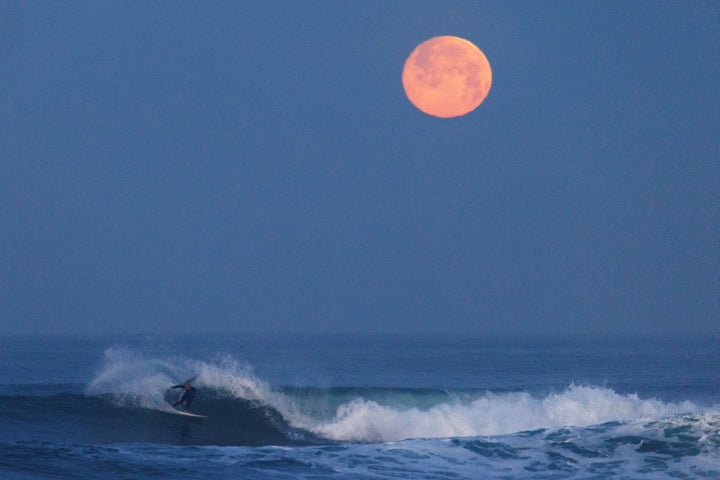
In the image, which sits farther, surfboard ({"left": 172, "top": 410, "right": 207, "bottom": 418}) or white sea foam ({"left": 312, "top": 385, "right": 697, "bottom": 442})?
white sea foam ({"left": 312, "top": 385, "right": 697, "bottom": 442})

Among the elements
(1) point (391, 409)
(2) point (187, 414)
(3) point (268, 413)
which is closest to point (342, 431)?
(1) point (391, 409)

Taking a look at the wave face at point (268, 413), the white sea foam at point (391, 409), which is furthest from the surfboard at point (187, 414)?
the white sea foam at point (391, 409)

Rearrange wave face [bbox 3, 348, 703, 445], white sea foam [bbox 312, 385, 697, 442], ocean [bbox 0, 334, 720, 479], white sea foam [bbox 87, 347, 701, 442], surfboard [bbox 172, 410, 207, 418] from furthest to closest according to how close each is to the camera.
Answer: white sea foam [bbox 87, 347, 701, 442], white sea foam [bbox 312, 385, 697, 442], surfboard [bbox 172, 410, 207, 418], wave face [bbox 3, 348, 703, 445], ocean [bbox 0, 334, 720, 479]

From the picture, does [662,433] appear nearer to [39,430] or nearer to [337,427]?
[337,427]

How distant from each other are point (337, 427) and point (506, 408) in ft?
21.1

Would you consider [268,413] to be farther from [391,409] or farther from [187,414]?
[391,409]

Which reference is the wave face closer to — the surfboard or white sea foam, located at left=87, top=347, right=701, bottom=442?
white sea foam, located at left=87, top=347, right=701, bottom=442

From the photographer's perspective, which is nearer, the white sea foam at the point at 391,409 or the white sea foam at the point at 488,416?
the white sea foam at the point at 488,416

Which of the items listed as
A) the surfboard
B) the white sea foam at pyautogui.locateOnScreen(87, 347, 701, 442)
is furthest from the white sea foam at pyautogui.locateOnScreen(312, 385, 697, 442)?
the surfboard

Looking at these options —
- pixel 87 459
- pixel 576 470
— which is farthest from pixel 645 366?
pixel 87 459

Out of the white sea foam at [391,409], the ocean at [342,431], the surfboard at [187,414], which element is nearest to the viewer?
the ocean at [342,431]

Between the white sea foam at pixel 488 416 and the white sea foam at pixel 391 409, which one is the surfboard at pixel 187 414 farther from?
the white sea foam at pixel 488 416

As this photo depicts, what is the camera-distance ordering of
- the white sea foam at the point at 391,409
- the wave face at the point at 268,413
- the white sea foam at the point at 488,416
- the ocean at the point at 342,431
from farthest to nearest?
1. the white sea foam at the point at 391,409
2. the white sea foam at the point at 488,416
3. the wave face at the point at 268,413
4. the ocean at the point at 342,431

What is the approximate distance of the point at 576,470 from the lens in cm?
1595
